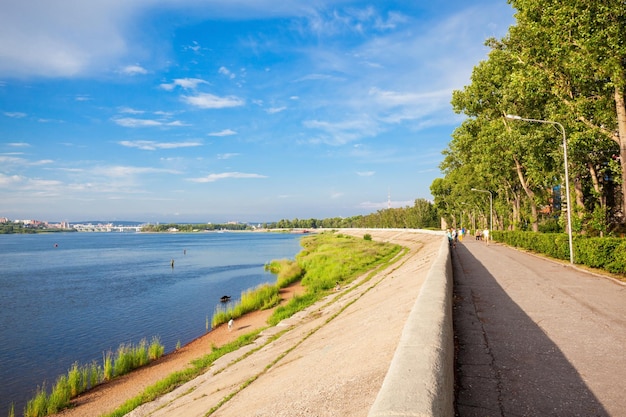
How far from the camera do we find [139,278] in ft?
170

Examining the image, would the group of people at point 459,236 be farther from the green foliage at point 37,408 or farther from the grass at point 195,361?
the green foliage at point 37,408

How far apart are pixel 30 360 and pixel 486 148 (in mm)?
38877

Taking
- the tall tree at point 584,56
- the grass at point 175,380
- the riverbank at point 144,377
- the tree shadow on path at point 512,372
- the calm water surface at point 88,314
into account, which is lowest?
the calm water surface at point 88,314

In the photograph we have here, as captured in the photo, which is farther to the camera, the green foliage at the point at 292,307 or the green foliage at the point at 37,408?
the green foliage at the point at 292,307

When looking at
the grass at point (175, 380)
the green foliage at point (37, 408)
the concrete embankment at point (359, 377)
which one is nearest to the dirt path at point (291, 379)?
the concrete embankment at point (359, 377)

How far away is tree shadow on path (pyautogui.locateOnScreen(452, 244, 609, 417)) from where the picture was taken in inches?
182

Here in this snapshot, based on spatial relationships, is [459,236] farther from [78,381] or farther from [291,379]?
[291,379]

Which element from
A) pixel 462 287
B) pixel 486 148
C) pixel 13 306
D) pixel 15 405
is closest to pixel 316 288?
pixel 462 287

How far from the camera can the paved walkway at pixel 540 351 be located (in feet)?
15.6

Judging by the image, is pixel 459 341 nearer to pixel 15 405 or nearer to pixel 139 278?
pixel 15 405

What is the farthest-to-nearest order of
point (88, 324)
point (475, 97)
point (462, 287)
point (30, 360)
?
point (475, 97) → point (88, 324) → point (30, 360) → point (462, 287)

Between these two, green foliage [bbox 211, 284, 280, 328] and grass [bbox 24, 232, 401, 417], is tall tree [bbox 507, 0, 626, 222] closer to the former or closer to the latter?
grass [bbox 24, 232, 401, 417]

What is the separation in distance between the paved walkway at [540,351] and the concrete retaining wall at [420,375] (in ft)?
2.59

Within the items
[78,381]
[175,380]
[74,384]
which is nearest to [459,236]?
[175,380]
